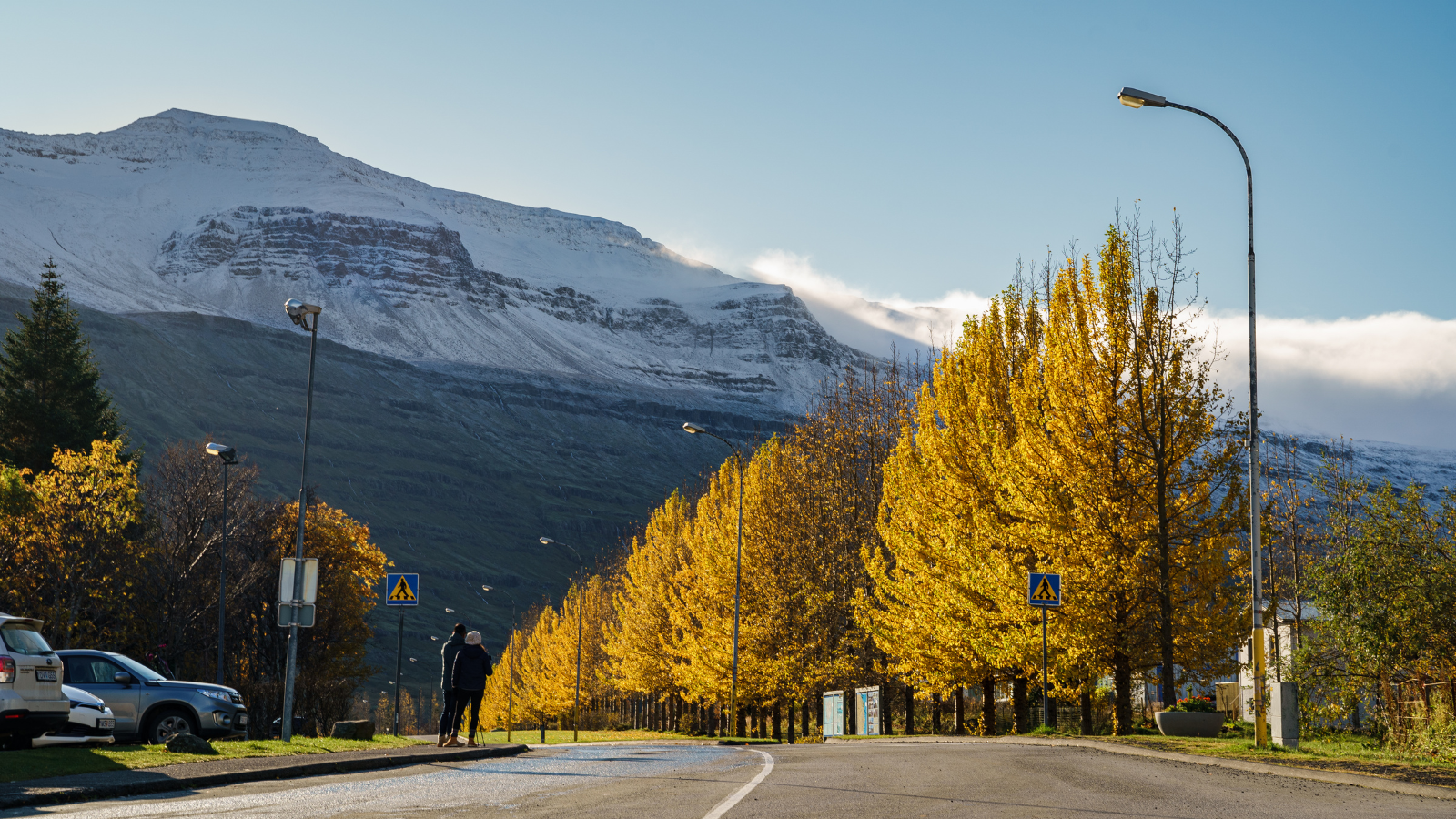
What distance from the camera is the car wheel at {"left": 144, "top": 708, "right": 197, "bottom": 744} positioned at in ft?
73.6

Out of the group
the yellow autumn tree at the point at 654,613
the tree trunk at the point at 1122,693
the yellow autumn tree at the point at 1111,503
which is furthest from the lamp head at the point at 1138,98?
the yellow autumn tree at the point at 654,613

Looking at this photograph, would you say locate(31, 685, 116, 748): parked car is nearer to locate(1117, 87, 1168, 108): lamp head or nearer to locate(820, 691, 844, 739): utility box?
locate(1117, 87, 1168, 108): lamp head

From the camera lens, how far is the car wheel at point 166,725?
73.6 feet

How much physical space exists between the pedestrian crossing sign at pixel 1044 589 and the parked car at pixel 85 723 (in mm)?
16854

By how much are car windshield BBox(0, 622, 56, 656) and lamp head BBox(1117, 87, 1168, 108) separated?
18.7 metres

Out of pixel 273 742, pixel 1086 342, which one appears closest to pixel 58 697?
pixel 273 742

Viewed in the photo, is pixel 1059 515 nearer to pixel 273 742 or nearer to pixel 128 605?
pixel 273 742

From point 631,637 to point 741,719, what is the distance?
888 centimetres

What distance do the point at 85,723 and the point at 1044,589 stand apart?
17.4 m

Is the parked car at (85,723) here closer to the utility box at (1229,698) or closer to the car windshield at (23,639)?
the car windshield at (23,639)

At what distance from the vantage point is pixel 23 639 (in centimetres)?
1628

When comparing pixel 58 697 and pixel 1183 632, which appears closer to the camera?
pixel 58 697

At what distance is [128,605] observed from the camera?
45.9m

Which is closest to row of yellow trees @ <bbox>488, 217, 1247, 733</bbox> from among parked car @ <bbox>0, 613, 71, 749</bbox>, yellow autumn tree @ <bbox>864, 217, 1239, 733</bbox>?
yellow autumn tree @ <bbox>864, 217, 1239, 733</bbox>
